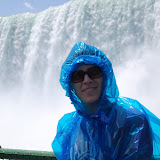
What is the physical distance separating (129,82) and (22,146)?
442 centimetres

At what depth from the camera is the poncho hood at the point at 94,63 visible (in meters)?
0.87

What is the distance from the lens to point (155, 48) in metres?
9.11

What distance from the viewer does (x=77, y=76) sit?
0.90 metres

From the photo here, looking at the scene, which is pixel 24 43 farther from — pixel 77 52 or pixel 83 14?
pixel 77 52

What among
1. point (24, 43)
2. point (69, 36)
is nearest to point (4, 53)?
point (24, 43)

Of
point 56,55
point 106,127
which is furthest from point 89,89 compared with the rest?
point 56,55

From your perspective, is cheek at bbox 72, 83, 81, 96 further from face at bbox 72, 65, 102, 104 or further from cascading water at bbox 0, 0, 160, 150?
cascading water at bbox 0, 0, 160, 150

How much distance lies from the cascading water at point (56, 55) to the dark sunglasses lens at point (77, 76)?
269 inches

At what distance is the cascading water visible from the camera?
29.2 ft

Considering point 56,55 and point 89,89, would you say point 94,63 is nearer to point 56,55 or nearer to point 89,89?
point 89,89

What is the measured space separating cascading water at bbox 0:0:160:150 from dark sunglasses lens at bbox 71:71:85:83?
22.4 ft

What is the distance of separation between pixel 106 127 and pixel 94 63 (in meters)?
0.23

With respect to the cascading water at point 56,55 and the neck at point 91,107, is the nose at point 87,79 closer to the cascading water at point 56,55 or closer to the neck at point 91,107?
the neck at point 91,107

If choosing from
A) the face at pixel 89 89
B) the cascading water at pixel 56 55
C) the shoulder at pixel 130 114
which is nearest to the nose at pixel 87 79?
the face at pixel 89 89
